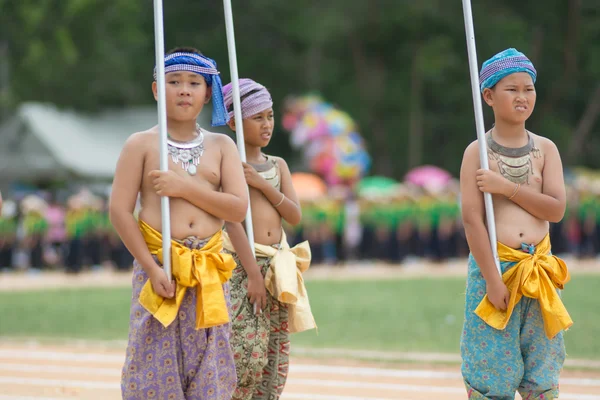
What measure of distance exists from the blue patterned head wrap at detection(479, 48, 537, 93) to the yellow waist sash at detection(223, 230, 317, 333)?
5.24 ft

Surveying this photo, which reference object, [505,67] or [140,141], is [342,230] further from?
[140,141]

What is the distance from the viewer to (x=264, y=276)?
21.0 feet

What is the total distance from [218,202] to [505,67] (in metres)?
1.73

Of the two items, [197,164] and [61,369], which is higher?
[197,164]

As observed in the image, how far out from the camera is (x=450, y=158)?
42875 mm

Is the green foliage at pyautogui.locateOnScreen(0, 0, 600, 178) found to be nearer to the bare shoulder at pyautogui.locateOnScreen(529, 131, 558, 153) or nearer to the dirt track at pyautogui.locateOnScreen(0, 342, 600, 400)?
the dirt track at pyautogui.locateOnScreen(0, 342, 600, 400)

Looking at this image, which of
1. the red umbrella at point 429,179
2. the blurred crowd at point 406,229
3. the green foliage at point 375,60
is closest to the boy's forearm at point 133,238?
the blurred crowd at point 406,229

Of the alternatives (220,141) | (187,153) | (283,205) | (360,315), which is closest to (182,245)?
(187,153)

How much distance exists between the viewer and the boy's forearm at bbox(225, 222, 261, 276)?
5.92m

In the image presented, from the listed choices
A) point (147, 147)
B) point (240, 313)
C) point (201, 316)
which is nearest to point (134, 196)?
point (147, 147)

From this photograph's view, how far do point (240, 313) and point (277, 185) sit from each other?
883 mm

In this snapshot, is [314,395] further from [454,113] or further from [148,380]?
[454,113]

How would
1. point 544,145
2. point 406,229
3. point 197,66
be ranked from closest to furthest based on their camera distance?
point 197,66 → point 544,145 → point 406,229

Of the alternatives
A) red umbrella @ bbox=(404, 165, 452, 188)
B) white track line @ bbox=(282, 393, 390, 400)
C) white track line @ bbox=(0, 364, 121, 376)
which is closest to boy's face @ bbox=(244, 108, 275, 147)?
white track line @ bbox=(282, 393, 390, 400)
